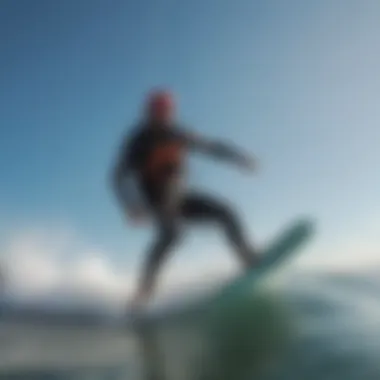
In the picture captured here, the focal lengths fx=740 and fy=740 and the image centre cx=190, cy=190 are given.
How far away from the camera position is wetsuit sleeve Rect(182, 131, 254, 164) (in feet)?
9.69

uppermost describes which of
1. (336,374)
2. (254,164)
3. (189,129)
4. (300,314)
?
(189,129)

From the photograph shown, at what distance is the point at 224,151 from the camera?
296 centimetres

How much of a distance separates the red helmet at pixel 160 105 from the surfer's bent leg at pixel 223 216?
351 mm

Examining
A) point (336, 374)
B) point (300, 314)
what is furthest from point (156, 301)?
point (336, 374)

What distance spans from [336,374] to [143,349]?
2.62ft

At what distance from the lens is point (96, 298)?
306cm

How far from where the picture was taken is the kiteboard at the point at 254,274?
2.91 meters

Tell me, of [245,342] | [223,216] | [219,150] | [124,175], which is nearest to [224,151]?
[219,150]

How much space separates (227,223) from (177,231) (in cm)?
21

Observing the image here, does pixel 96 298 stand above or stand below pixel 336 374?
above

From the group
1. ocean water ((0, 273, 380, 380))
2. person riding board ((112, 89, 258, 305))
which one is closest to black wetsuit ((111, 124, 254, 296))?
person riding board ((112, 89, 258, 305))

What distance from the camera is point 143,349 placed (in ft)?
10.2

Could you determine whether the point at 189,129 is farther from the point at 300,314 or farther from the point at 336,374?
the point at 336,374

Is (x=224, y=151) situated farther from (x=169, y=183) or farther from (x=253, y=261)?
(x=253, y=261)
